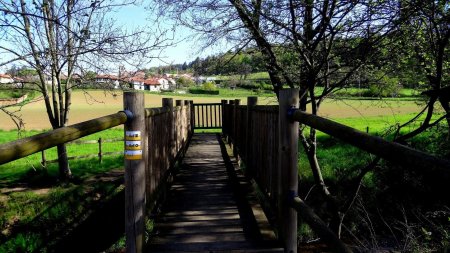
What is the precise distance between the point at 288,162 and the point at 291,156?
0.17 ft

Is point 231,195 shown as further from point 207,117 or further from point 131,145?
point 207,117

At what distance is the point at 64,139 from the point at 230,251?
1.68 meters

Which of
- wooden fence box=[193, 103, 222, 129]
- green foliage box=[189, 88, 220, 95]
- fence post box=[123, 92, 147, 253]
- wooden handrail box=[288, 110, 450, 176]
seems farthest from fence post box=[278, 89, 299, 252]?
green foliage box=[189, 88, 220, 95]

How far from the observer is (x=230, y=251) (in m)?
2.89

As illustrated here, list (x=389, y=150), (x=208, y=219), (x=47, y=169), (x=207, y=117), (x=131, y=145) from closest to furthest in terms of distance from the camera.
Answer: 1. (x=389, y=150)
2. (x=131, y=145)
3. (x=208, y=219)
4. (x=47, y=169)
5. (x=207, y=117)

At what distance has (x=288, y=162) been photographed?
2.79 m

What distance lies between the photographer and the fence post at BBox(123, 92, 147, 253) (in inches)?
103

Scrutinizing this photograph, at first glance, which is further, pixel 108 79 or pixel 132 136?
pixel 108 79

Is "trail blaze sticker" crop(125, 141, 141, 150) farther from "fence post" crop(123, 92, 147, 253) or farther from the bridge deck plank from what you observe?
the bridge deck plank

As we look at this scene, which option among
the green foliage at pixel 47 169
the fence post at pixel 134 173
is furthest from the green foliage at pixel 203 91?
the fence post at pixel 134 173

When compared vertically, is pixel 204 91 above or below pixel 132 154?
above

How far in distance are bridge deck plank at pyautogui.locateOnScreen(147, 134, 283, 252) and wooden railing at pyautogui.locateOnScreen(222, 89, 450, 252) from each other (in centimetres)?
32

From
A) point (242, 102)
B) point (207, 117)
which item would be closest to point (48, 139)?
→ point (207, 117)

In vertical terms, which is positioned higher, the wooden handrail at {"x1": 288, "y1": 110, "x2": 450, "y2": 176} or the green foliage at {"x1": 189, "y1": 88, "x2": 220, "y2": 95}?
the green foliage at {"x1": 189, "y1": 88, "x2": 220, "y2": 95}
